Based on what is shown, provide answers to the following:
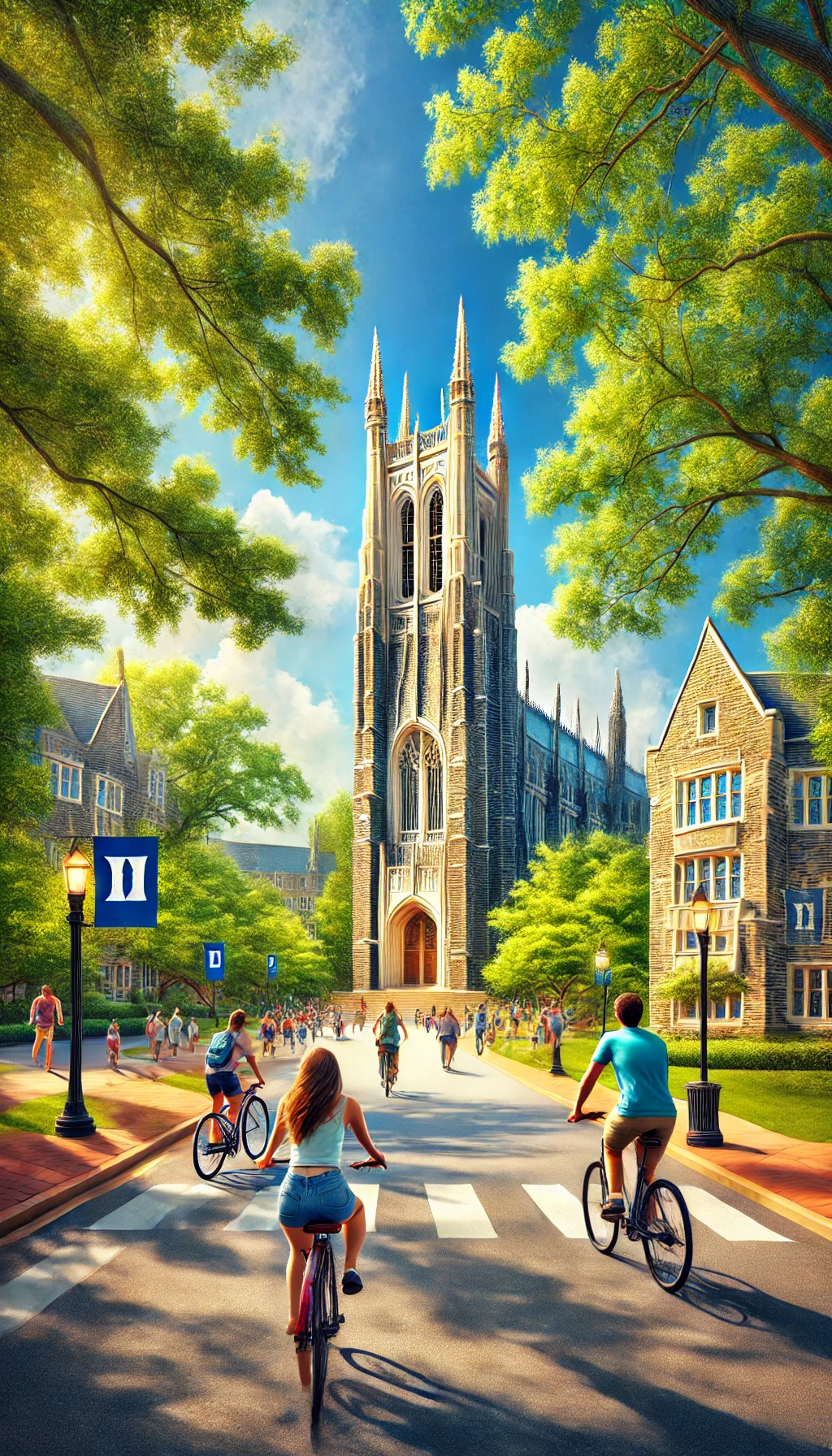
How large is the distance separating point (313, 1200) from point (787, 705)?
26046 mm

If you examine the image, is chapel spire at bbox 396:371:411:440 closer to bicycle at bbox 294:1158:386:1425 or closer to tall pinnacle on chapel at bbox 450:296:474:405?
tall pinnacle on chapel at bbox 450:296:474:405

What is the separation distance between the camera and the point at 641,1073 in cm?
693

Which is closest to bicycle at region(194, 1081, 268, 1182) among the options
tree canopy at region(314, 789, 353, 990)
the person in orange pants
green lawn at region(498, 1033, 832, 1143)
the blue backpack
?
the blue backpack

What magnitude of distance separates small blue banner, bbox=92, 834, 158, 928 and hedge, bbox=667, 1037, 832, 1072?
1557cm

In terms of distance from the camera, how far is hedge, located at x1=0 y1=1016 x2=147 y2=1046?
94.8 ft

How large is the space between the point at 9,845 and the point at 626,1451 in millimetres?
18429

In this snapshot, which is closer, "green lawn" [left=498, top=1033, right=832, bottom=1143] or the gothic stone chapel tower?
"green lawn" [left=498, top=1033, right=832, bottom=1143]

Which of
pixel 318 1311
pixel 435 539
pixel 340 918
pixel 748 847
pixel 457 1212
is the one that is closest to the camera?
pixel 318 1311

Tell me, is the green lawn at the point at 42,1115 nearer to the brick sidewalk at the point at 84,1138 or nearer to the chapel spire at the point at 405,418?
the brick sidewalk at the point at 84,1138

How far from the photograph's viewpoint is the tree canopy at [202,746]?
5128 centimetres

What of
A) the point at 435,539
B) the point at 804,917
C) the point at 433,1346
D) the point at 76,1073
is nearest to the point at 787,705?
the point at 804,917

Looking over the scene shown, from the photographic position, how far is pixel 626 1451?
4484 millimetres

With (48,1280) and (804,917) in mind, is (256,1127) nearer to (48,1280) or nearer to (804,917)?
(48,1280)

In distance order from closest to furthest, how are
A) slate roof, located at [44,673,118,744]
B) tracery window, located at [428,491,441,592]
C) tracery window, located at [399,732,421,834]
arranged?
slate roof, located at [44,673,118,744]
tracery window, located at [399,732,421,834]
tracery window, located at [428,491,441,592]
